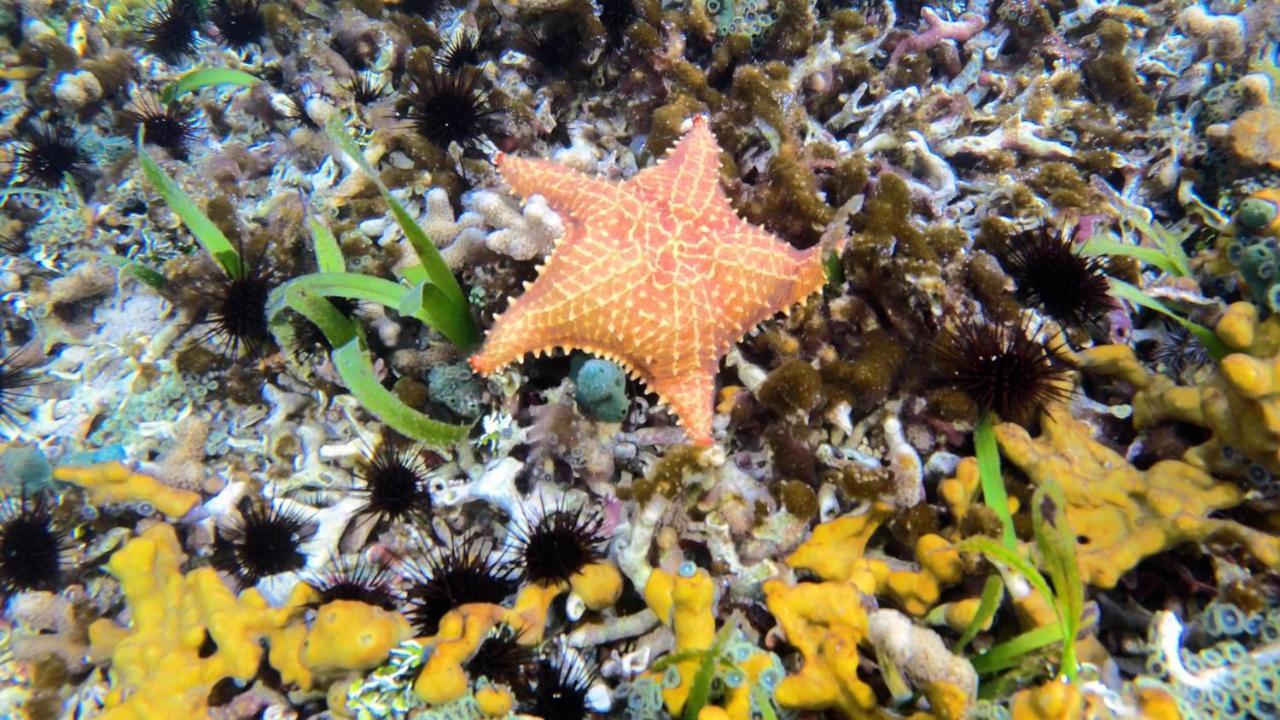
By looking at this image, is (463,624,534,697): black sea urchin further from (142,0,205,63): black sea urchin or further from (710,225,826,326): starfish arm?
(142,0,205,63): black sea urchin

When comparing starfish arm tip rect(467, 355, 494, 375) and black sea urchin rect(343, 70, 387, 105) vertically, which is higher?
black sea urchin rect(343, 70, 387, 105)

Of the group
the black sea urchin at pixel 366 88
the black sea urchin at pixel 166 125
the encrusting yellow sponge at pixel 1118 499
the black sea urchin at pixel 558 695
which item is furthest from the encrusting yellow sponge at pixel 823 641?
the black sea urchin at pixel 166 125

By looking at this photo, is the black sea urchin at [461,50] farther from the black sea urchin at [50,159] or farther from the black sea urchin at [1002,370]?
the black sea urchin at [1002,370]

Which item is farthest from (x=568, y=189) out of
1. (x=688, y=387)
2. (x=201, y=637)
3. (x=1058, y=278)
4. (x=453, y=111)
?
(x=201, y=637)

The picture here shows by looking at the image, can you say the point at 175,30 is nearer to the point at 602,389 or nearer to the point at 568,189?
the point at 568,189

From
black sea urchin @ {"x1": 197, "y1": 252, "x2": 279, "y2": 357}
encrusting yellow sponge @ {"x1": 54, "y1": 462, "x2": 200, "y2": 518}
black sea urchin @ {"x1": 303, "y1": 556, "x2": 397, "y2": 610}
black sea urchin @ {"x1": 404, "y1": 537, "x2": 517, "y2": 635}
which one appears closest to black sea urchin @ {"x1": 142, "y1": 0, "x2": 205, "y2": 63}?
black sea urchin @ {"x1": 197, "y1": 252, "x2": 279, "y2": 357}

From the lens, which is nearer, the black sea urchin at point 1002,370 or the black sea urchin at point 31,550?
the black sea urchin at point 1002,370
